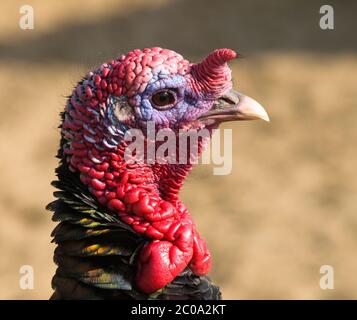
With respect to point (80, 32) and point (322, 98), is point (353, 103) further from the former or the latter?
point (80, 32)

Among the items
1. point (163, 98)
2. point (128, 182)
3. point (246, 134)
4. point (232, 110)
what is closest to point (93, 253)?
point (128, 182)

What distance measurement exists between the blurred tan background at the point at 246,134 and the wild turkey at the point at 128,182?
2744 mm

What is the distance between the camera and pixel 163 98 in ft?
12.2

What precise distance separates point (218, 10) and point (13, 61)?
253cm

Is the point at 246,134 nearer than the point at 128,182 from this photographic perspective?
No

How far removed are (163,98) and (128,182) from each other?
389 millimetres

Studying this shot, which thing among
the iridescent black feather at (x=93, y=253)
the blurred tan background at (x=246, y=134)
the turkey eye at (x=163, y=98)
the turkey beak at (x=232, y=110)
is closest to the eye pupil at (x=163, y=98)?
the turkey eye at (x=163, y=98)

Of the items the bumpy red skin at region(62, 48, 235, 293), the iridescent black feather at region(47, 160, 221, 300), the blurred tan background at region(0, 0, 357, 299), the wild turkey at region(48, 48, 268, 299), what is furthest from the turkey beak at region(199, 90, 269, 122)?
the blurred tan background at region(0, 0, 357, 299)

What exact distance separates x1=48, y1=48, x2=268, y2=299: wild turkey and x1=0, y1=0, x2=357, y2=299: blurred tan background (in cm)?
274

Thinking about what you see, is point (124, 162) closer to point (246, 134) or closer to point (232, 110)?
point (232, 110)

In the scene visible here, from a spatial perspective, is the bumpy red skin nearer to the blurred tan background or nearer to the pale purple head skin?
the pale purple head skin

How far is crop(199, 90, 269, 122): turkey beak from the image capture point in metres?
3.79

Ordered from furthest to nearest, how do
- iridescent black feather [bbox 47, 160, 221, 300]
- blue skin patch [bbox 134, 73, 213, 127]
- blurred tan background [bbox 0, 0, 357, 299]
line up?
blurred tan background [bbox 0, 0, 357, 299]
blue skin patch [bbox 134, 73, 213, 127]
iridescent black feather [bbox 47, 160, 221, 300]

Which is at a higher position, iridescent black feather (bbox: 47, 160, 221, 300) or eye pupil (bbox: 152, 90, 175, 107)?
eye pupil (bbox: 152, 90, 175, 107)
